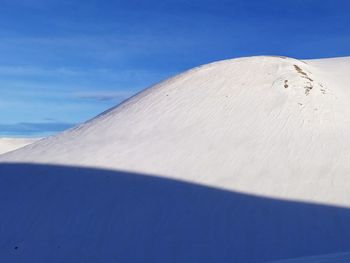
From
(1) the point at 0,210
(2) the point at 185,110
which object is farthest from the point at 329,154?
(1) the point at 0,210

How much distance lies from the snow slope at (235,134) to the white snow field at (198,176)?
0.04 m

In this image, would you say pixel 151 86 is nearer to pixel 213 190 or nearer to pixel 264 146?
pixel 264 146

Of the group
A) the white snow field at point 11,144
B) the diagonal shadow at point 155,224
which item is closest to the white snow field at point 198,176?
the diagonal shadow at point 155,224

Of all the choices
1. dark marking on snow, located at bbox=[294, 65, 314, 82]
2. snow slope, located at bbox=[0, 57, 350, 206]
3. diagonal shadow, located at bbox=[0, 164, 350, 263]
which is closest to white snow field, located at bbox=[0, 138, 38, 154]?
snow slope, located at bbox=[0, 57, 350, 206]

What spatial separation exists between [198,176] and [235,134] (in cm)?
261

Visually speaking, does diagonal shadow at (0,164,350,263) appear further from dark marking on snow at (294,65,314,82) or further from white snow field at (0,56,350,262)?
dark marking on snow at (294,65,314,82)

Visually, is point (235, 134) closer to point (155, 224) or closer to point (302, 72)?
point (302, 72)

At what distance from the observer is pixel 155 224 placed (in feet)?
37.0

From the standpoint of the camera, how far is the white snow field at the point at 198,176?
34.7ft

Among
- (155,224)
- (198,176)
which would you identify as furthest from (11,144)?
(155,224)

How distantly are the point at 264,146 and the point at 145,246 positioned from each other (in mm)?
5113

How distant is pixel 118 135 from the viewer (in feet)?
54.2

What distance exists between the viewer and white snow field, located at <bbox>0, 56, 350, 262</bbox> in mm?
10578

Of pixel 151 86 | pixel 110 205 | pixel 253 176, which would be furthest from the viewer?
pixel 151 86
